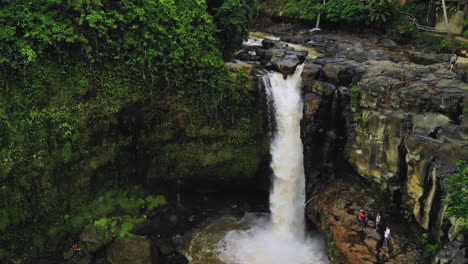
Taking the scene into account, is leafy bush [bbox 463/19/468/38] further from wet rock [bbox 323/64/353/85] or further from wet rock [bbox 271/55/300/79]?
wet rock [bbox 271/55/300/79]

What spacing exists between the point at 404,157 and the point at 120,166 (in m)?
12.3

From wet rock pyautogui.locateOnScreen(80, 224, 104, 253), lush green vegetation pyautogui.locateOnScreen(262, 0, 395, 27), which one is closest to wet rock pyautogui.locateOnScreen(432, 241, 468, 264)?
wet rock pyautogui.locateOnScreen(80, 224, 104, 253)

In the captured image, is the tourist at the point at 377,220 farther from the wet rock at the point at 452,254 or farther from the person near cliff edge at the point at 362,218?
the wet rock at the point at 452,254

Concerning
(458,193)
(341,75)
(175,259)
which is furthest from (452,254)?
(175,259)

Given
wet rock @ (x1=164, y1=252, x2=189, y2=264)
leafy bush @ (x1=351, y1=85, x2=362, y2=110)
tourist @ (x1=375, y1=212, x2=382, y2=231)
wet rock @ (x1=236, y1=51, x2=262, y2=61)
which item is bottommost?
wet rock @ (x1=164, y1=252, x2=189, y2=264)

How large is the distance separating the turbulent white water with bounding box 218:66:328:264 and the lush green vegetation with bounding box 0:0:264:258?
133 cm

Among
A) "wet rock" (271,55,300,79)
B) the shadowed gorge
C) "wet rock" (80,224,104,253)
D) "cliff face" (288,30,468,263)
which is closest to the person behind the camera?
"cliff face" (288,30,468,263)

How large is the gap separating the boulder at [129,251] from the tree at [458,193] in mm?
11631

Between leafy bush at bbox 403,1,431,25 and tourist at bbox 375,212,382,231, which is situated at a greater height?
leafy bush at bbox 403,1,431,25

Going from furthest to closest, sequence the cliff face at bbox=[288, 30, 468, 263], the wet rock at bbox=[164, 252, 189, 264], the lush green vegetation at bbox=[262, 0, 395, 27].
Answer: the lush green vegetation at bbox=[262, 0, 395, 27] < the wet rock at bbox=[164, 252, 189, 264] < the cliff face at bbox=[288, 30, 468, 263]

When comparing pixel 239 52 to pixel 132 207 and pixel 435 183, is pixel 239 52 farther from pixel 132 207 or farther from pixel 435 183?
pixel 435 183

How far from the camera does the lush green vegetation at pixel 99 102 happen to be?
46.1 ft

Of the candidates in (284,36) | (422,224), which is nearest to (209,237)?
(422,224)

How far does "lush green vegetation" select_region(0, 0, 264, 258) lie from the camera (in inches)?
553
